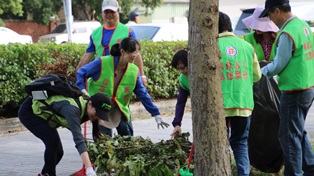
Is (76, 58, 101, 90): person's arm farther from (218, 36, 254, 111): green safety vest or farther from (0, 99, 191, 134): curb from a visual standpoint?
(0, 99, 191, 134): curb

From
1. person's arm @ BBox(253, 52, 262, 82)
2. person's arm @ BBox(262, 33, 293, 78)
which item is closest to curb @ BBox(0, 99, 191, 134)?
person's arm @ BBox(253, 52, 262, 82)

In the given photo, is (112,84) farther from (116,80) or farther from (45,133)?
(45,133)

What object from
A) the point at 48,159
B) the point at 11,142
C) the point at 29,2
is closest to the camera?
the point at 48,159

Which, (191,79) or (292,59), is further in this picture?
(292,59)

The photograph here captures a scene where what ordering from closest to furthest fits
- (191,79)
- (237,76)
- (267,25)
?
1. (191,79)
2. (237,76)
3. (267,25)

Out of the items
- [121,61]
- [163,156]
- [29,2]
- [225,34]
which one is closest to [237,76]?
[225,34]

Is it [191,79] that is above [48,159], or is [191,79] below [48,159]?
above

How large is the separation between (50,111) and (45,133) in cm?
27

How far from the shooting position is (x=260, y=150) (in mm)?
6488

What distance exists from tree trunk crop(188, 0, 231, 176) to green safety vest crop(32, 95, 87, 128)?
1.54 meters

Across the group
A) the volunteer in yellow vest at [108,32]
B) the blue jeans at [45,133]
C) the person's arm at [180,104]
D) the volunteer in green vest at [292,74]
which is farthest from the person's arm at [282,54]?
the volunteer in yellow vest at [108,32]

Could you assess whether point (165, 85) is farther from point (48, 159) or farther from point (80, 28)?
point (80, 28)

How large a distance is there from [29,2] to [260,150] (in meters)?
30.3

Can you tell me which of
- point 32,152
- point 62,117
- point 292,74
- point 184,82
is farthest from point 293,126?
point 32,152
